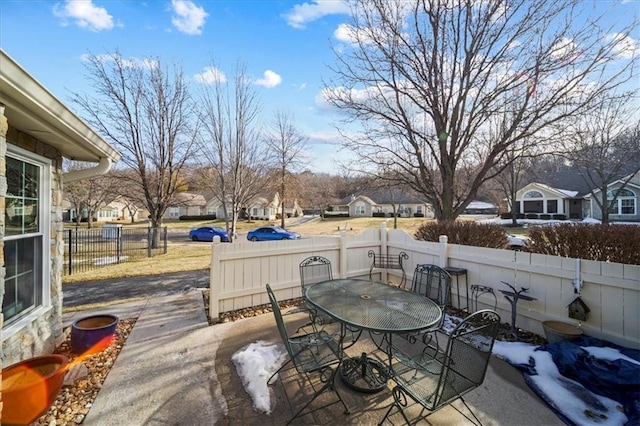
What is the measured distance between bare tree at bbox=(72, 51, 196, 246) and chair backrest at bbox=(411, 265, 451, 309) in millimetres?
10982

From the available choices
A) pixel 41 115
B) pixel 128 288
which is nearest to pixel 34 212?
pixel 41 115

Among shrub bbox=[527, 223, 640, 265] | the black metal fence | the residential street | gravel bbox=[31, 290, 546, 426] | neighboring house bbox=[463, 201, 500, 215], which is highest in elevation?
neighboring house bbox=[463, 201, 500, 215]

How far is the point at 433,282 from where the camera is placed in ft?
13.2

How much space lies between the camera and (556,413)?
2418mm

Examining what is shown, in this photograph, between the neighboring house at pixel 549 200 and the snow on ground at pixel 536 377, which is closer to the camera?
the snow on ground at pixel 536 377

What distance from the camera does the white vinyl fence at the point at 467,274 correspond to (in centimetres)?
314

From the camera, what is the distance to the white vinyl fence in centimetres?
314

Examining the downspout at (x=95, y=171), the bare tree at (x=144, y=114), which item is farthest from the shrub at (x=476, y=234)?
the bare tree at (x=144, y=114)

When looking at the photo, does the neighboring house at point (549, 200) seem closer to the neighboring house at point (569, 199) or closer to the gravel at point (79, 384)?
the neighboring house at point (569, 199)

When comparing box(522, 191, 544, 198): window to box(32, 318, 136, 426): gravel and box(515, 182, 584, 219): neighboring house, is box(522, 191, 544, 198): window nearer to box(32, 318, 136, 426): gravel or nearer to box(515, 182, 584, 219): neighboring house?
box(515, 182, 584, 219): neighboring house

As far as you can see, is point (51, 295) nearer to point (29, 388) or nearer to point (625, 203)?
point (29, 388)

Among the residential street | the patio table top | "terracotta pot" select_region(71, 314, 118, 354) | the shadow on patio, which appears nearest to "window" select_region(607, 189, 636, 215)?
the shadow on patio

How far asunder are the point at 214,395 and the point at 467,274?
4191 millimetres

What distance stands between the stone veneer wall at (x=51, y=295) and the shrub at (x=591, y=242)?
734 cm
